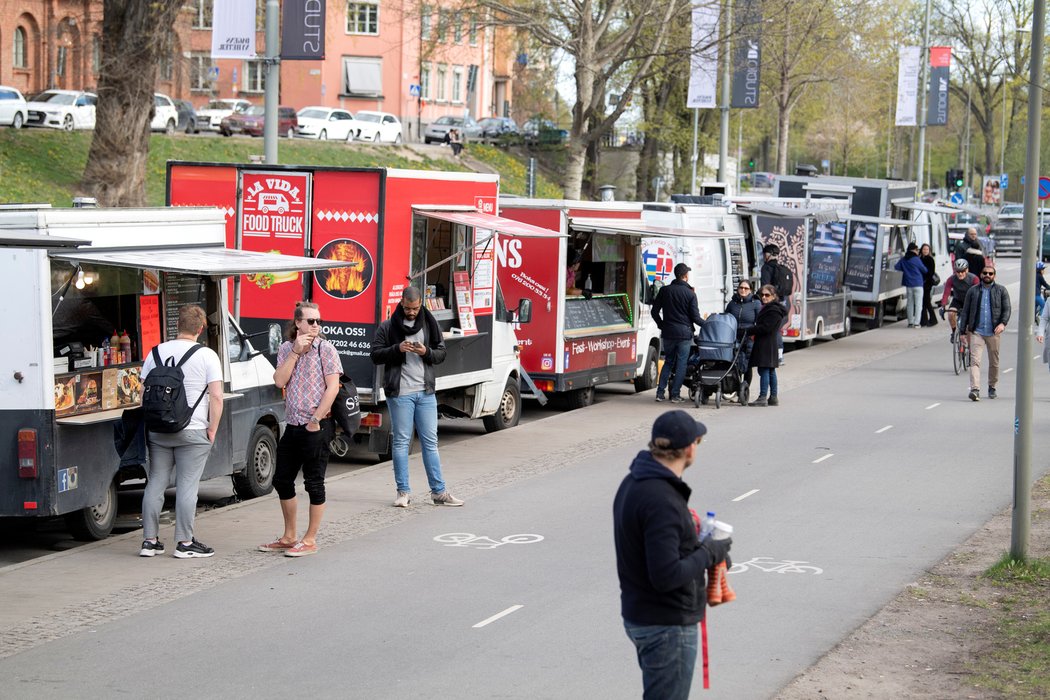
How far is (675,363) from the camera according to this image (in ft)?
64.3

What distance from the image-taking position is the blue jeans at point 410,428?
12.0 m

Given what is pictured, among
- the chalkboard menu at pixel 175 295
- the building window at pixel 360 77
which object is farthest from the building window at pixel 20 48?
the chalkboard menu at pixel 175 295

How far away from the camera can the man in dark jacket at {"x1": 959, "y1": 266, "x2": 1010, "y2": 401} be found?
1972cm

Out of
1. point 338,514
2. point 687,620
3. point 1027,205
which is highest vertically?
point 1027,205

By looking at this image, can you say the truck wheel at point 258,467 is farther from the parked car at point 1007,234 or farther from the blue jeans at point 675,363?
the parked car at point 1007,234

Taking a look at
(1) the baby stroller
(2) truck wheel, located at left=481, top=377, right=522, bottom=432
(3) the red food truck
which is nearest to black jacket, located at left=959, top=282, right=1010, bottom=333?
(1) the baby stroller

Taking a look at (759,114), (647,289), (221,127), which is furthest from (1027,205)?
(759,114)

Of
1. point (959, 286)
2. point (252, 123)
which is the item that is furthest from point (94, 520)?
point (252, 123)

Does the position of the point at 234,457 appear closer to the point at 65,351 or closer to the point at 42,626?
the point at 65,351

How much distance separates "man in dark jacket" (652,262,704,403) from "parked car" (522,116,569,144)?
39.2 m

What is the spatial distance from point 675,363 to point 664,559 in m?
14.5

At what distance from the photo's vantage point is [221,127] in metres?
50.0

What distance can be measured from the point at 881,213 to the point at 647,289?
12689 millimetres

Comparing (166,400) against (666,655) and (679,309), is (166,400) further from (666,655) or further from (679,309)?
(679,309)
